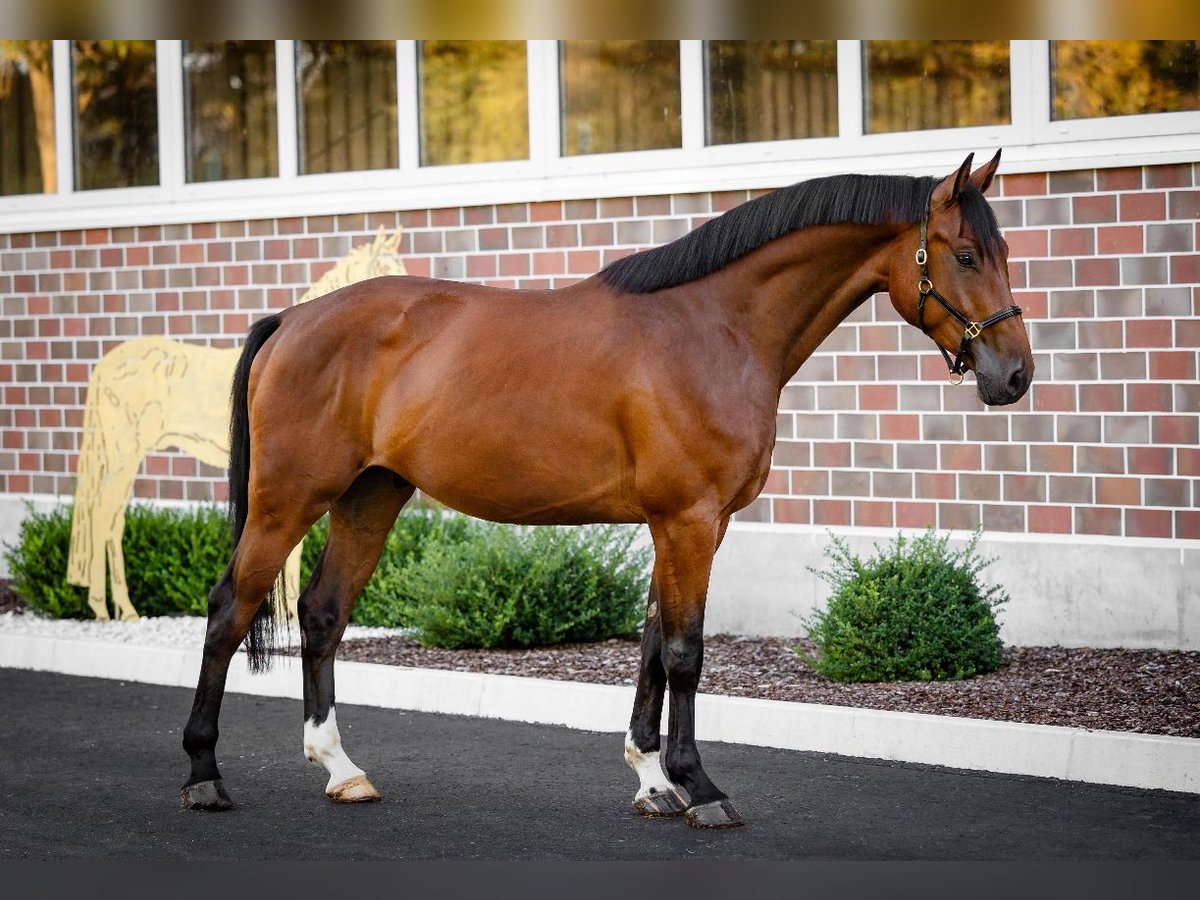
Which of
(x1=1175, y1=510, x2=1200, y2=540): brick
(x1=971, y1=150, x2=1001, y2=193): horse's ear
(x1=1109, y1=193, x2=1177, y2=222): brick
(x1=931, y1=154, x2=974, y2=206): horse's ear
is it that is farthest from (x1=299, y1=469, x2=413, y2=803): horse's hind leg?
(x1=1109, y1=193, x2=1177, y2=222): brick

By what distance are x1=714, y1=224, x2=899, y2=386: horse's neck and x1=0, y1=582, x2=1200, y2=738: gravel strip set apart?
207 centimetres

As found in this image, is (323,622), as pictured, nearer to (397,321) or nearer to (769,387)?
(397,321)

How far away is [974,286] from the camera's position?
5.36 metres

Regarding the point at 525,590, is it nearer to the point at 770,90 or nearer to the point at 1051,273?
the point at 1051,273

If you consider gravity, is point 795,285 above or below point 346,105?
below

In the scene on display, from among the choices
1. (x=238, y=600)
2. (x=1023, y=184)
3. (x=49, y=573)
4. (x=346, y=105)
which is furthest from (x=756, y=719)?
(x=346, y=105)

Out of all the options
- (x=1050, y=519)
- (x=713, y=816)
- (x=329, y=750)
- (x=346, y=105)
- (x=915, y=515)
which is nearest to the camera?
(x=713, y=816)

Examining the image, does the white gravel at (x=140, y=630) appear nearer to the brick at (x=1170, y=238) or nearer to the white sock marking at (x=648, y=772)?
the white sock marking at (x=648, y=772)

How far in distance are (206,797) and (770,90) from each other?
5.95 m

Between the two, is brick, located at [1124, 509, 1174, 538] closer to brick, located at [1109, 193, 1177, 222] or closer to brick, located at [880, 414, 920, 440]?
brick, located at [880, 414, 920, 440]

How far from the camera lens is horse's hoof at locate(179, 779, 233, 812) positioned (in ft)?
19.2

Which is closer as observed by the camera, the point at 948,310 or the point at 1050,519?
the point at 948,310

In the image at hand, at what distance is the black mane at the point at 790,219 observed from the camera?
5.47 metres

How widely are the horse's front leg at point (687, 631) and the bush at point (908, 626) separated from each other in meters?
2.10
